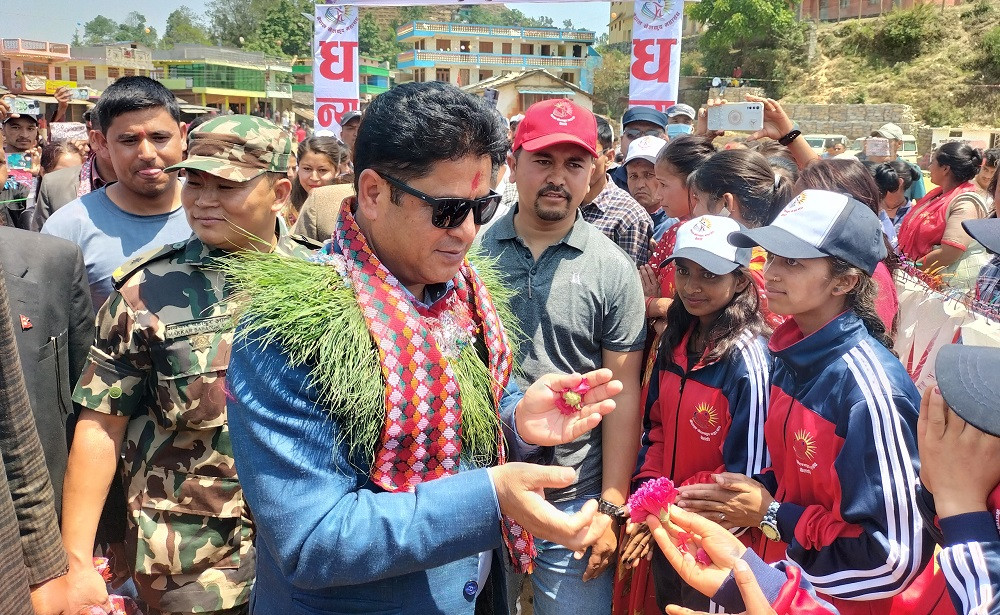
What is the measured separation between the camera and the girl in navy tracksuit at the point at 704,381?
2.66 meters

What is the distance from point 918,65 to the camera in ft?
140

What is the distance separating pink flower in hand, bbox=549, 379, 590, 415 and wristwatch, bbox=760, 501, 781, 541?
41.0 inches

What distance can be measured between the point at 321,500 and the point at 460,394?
1.23 feet

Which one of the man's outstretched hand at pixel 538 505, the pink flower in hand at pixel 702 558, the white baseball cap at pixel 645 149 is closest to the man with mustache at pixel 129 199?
the man's outstretched hand at pixel 538 505

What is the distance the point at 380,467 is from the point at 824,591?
55.1 inches

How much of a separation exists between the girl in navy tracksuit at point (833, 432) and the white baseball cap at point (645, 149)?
2667 mm

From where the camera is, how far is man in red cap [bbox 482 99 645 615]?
2830 mm

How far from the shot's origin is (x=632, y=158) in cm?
528

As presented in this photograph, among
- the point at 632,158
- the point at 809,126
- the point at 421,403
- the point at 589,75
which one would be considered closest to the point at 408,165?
the point at 421,403

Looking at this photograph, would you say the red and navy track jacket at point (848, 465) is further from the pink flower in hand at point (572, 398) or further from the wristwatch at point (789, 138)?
the wristwatch at point (789, 138)

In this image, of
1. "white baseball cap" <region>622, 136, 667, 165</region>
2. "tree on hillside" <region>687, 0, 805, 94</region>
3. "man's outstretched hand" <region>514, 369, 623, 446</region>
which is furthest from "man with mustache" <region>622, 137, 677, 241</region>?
"tree on hillside" <region>687, 0, 805, 94</region>

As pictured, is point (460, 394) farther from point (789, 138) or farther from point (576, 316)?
point (789, 138)

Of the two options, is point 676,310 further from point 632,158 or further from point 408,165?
point 632,158

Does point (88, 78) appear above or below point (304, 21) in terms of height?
below
